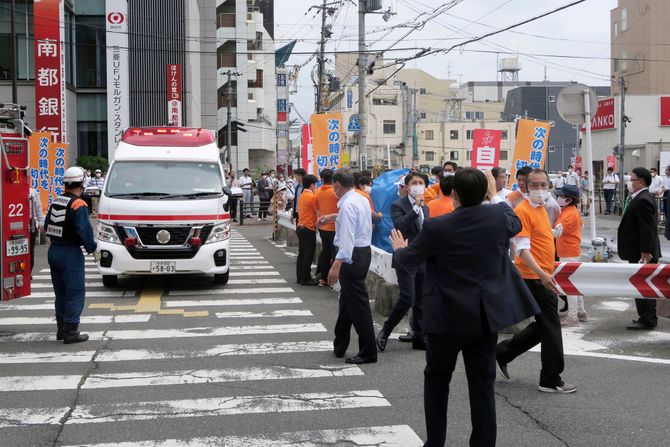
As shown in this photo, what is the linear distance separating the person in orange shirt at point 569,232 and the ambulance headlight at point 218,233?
557 cm

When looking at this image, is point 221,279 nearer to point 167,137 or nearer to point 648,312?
point 167,137

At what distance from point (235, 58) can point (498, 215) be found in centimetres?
6241

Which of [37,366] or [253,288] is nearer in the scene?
[37,366]

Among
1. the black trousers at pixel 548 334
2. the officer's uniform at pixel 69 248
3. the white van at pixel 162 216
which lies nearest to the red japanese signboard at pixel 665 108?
the white van at pixel 162 216

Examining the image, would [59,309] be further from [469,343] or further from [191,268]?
[469,343]

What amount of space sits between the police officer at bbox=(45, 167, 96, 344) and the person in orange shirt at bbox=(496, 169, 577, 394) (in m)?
4.81

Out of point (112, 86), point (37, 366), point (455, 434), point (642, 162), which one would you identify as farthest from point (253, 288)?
point (642, 162)

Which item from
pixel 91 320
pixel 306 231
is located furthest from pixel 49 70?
pixel 91 320

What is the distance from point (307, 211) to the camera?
47.0ft

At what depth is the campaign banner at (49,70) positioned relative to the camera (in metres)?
33.5

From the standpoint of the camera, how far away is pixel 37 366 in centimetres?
804

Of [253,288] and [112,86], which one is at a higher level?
[112,86]

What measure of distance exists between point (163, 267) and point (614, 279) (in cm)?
687

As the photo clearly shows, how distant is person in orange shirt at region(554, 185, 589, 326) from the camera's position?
10.0 metres
